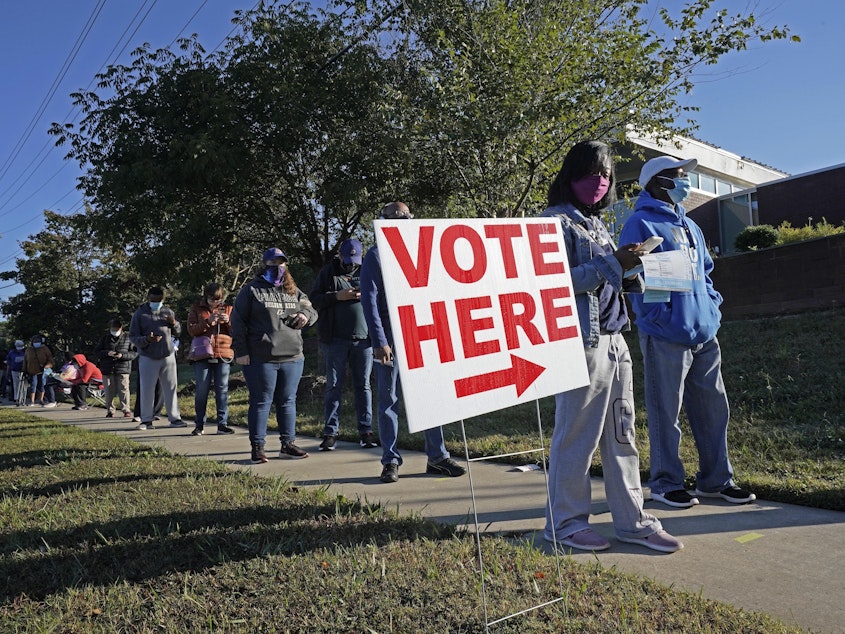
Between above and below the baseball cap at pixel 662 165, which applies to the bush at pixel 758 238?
above

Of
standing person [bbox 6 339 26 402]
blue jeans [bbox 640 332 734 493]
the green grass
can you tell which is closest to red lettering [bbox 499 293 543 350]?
blue jeans [bbox 640 332 734 493]

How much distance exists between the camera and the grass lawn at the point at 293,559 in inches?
109

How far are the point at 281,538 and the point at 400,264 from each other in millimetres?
1995

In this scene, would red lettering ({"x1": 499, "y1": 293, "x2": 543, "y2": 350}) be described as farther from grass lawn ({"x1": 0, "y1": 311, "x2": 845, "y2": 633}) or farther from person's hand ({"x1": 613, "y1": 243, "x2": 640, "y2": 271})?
grass lawn ({"x1": 0, "y1": 311, "x2": 845, "y2": 633})

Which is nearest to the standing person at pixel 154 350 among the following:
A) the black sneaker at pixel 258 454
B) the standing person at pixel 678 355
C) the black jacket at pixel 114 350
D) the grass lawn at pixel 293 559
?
the grass lawn at pixel 293 559

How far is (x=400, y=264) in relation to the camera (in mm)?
2533

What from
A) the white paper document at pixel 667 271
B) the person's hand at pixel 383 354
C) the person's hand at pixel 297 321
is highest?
the person's hand at pixel 297 321

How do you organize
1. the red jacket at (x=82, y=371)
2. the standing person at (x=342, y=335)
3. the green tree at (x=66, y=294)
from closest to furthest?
the standing person at (x=342, y=335)
the red jacket at (x=82, y=371)
the green tree at (x=66, y=294)

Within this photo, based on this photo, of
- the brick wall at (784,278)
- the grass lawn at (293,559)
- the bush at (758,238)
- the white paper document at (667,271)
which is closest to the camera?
the grass lawn at (293,559)

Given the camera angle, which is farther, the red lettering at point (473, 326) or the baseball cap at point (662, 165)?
the baseball cap at point (662, 165)

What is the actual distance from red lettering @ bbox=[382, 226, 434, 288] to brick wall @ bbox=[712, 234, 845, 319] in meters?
10.9

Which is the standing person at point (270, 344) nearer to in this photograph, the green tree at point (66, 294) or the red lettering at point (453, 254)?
the red lettering at point (453, 254)

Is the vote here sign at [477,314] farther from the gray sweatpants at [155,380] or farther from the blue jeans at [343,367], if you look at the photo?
the gray sweatpants at [155,380]

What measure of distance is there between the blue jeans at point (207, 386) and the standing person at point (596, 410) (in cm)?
631
